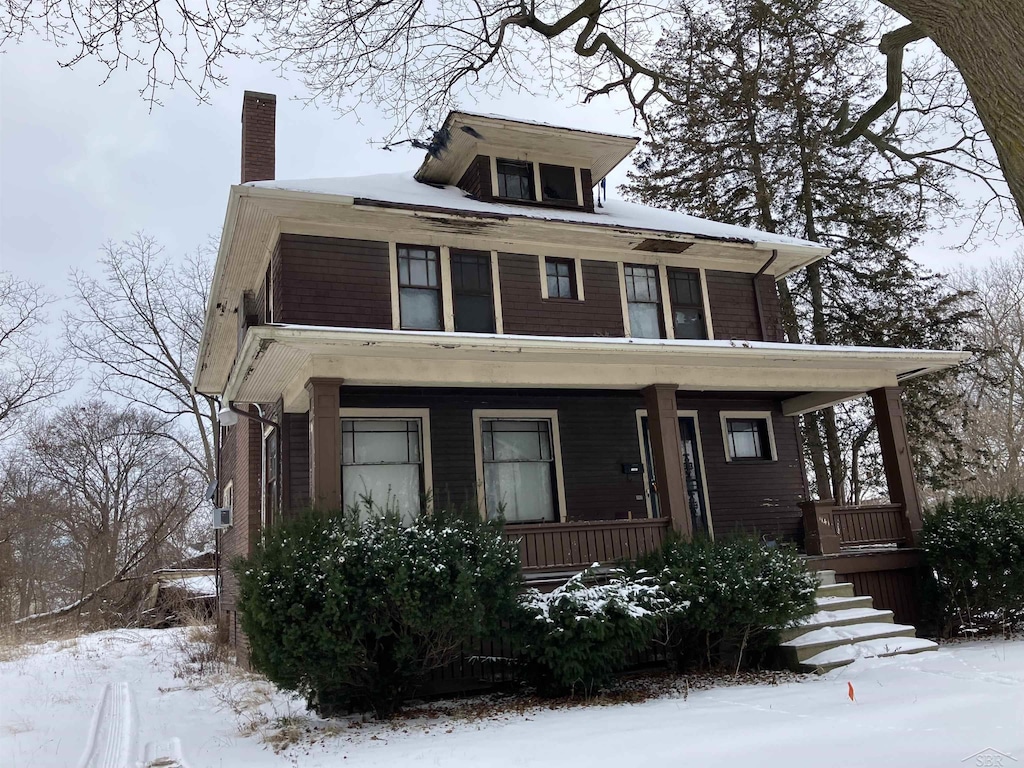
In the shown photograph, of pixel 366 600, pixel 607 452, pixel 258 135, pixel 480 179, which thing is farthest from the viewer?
pixel 258 135

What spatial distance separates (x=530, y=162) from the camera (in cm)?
1305

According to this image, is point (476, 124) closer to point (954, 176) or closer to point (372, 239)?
point (372, 239)

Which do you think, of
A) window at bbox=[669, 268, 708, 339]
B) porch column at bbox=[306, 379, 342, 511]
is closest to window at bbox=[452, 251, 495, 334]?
porch column at bbox=[306, 379, 342, 511]

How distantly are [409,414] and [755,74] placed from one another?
21.6ft

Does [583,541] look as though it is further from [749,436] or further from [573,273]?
[749,436]

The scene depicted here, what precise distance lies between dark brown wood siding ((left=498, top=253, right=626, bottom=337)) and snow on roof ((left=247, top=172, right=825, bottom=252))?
762mm

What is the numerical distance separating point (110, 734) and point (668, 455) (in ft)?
22.9

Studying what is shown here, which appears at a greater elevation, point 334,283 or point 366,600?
point 334,283

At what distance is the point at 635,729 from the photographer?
617 cm

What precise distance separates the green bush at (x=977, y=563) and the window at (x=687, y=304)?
4.50m

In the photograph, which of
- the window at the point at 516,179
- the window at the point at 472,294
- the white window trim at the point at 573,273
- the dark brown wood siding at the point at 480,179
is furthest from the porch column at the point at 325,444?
the window at the point at 516,179

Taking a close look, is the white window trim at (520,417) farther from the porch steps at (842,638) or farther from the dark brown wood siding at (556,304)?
the porch steps at (842,638)

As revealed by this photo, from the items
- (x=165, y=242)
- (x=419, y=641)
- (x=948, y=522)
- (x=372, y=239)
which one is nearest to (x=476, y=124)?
(x=372, y=239)

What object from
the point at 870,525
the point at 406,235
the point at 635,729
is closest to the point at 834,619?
the point at 870,525
